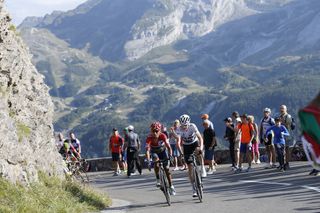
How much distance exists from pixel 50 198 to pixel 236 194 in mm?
5165

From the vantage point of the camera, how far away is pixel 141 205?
13.5 metres

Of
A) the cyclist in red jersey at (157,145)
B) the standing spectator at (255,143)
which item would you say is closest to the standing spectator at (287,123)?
the standing spectator at (255,143)

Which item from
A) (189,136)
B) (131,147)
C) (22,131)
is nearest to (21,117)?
(22,131)

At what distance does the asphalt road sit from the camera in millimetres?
11777

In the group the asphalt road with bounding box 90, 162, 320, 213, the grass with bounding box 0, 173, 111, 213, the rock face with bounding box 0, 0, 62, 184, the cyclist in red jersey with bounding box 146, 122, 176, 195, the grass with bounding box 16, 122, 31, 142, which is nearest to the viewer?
the grass with bounding box 0, 173, 111, 213

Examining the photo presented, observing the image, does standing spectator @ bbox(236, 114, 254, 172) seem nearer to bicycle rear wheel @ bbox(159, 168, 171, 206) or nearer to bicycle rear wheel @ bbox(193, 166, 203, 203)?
bicycle rear wheel @ bbox(193, 166, 203, 203)

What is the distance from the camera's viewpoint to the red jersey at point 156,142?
530 inches

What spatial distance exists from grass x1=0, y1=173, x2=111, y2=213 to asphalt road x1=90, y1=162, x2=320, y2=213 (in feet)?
1.90

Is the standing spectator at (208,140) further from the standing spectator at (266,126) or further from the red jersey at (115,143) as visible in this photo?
the red jersey at (115,143)

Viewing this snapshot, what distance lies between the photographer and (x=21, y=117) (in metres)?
13.5

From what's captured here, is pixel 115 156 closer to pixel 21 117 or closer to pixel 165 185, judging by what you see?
pixel 21 117

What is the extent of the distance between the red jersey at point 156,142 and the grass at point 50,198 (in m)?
1.57

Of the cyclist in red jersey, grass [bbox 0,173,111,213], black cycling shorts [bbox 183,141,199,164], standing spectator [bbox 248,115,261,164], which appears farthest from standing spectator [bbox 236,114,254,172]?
grass [bbox 0,173,111,213]

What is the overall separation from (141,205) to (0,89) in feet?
13.0
